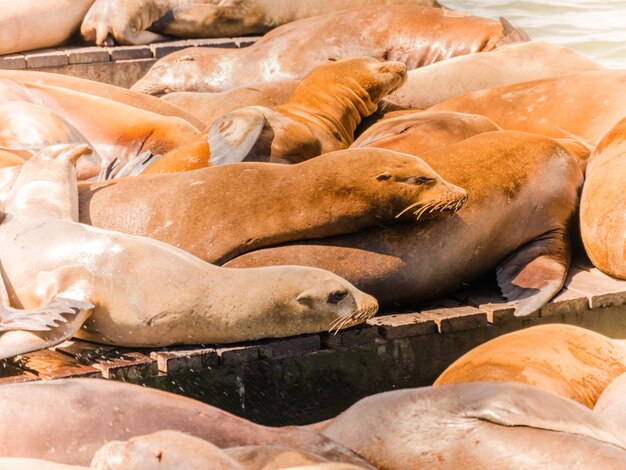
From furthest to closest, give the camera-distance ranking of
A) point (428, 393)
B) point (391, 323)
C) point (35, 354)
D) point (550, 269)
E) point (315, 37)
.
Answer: point (315, 37)
point (550, 269)
point (391, 323)
point (35, 354)
point (428, 393)

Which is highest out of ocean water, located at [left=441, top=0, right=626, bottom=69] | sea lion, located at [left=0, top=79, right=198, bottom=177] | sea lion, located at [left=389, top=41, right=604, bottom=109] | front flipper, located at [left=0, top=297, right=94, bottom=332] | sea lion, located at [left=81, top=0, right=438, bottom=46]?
front flipper, located at [left=0, top=297, right=94, bottom=332]

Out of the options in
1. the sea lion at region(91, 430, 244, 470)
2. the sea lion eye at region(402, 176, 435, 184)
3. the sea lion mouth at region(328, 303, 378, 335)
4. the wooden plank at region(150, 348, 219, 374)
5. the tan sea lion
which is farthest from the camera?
the sea lion eye at region(402, 176, 435, 184)

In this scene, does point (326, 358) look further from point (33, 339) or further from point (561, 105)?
point (561, 105)

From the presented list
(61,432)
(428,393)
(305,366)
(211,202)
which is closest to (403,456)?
(428,393)

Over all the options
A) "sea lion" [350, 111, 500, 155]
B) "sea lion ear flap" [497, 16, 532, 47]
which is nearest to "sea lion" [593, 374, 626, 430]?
"sea lion" [350, 111, 500, 155]

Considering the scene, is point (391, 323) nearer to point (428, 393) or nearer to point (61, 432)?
point (428, 393)

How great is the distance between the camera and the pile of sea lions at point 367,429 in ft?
10.5

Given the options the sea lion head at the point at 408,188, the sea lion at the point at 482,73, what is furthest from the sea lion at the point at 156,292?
the sea lion at the point at 482,73

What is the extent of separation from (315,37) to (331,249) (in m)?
3.85

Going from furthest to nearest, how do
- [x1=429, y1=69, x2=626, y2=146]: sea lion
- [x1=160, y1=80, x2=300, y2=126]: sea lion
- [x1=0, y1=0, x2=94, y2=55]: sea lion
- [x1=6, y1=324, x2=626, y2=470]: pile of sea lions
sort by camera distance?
1. [x1=0, y1=0, x2=94, y2=55]: sea lion
2. [x1=160, y1=80, x2=300, y2=126]: sea lion
3. [x1=429, y1=69, x2=626, y2=146]: sea lion
4. [x1=6, y1=324, x2=626, y2=470]: pile of sea lions

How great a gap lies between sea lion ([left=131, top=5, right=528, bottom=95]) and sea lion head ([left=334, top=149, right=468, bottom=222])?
11.0 feet

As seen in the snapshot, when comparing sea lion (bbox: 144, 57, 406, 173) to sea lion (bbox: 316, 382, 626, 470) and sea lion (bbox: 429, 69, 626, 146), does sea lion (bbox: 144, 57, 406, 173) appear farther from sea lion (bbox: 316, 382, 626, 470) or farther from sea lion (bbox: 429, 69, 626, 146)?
sea lion (bbox: 316, 382, 626, 470)

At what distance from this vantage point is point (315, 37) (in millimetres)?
8758

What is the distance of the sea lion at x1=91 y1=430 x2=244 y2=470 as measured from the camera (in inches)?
106
